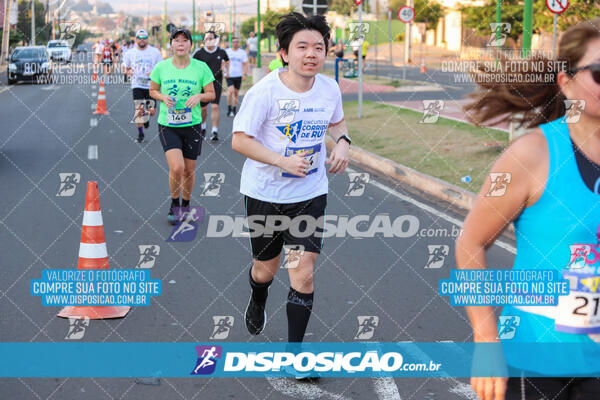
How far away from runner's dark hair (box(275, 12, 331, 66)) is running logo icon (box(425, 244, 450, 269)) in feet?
9.97

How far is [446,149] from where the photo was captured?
12953 millimetres

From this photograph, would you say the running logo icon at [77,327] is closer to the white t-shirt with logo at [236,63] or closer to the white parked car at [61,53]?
the white t-shirt with logo at [236,63]

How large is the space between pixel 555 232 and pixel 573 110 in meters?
0.38

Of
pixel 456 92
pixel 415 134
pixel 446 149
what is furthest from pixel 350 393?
pixel 456 92

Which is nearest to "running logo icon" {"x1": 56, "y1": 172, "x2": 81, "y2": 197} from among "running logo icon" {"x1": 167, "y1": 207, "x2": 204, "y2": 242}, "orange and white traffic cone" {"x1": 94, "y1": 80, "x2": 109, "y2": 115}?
"running logo icon" {"x1": 167, "y1": 207, "x2": 204, "y2": 242}

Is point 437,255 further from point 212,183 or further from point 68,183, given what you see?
point 68,183

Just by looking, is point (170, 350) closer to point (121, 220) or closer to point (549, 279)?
point (549, 279)

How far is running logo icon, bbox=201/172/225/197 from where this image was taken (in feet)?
34.0

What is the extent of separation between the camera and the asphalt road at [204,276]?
4.52 m

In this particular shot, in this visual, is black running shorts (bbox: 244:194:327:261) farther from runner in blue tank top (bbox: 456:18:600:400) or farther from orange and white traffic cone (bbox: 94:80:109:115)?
orange and white traffic cone (bbox: 94:80:109:115)

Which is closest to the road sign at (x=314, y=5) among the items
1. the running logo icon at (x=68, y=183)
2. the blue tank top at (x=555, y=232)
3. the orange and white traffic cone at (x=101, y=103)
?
the orange and white traffic cone at (x=101, y=103)

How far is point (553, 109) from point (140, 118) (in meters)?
11.5

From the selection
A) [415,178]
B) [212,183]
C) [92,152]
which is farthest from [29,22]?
[415,178]

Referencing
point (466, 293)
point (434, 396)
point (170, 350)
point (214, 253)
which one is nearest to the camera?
point (466, 293)
